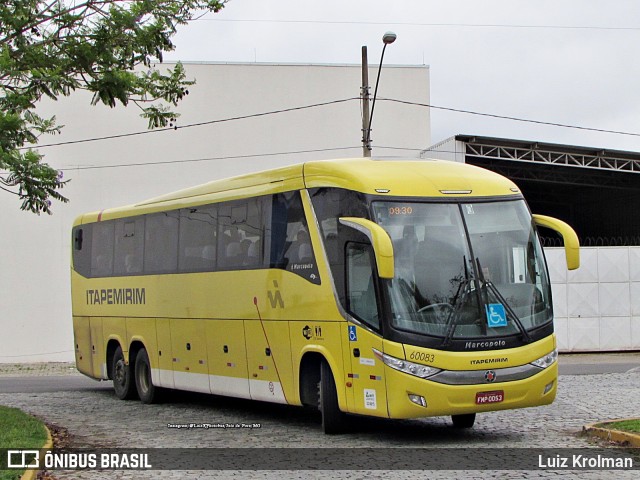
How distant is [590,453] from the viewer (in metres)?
10.6

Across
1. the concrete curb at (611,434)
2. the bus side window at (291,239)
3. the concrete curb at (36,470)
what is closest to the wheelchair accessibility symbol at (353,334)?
the bus side window at (291,239)

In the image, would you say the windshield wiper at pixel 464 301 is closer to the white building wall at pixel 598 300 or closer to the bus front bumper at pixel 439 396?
the bus front bumper at pixel 439 396

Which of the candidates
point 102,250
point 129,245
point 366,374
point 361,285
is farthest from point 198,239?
point 366,374

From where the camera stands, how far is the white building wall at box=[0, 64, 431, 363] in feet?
113

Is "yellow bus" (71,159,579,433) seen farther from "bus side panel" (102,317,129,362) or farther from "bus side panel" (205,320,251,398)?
"bus side panel" (102,317,129,362)

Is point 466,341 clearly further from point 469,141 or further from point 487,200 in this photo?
point 469,141

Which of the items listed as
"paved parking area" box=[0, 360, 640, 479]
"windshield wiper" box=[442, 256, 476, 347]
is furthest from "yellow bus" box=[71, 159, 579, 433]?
"paved parking area" box=[0, 360, 640, 479]

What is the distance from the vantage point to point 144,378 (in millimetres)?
18094

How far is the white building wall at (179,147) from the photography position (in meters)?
34.4

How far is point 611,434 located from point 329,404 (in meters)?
3.41

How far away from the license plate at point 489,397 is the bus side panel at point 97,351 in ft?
33.9

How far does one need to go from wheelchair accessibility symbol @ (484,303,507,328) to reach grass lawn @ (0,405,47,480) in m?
5.37

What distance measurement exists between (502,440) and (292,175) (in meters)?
4.50

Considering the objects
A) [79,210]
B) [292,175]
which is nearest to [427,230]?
[292,175]
